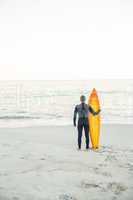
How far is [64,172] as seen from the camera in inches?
282

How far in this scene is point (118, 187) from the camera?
6.34 meters

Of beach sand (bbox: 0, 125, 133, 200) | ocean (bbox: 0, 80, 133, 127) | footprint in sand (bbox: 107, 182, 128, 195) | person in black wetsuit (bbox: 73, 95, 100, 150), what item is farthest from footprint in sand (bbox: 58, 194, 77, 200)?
ocean (bbox: 0, 80, 133, 127)

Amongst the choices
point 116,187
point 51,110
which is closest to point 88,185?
point 116,187

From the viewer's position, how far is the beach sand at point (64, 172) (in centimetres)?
584

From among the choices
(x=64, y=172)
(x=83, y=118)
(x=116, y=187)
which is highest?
(x=83, y=118)

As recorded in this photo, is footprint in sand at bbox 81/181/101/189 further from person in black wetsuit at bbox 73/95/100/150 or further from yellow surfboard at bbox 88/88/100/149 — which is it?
yellow surfboard at bbox 88/88/100/149

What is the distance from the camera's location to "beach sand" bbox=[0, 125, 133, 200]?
5844mm

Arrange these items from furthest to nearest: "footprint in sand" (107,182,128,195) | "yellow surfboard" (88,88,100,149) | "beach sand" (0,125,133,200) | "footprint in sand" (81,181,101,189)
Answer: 1. "yellow surfboard" (88,88,100,149)
2. "footprint in sand" (81,181,101,189)
3. "footprint in sand" (107,182,128,195)
4. "beach sand" (0,125,133,200)

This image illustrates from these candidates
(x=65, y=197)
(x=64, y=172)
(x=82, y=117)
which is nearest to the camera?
(x=65, y=197)

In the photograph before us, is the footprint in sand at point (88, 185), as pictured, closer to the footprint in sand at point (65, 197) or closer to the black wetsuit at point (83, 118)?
the footprint in sand at point (65, 197)

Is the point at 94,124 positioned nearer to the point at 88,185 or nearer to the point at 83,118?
the point at 83,118

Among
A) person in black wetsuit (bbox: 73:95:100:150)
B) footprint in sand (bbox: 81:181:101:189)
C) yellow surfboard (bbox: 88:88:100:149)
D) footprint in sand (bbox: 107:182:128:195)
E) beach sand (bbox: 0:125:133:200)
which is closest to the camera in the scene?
beach sand (bbox: 0:125:133:200)

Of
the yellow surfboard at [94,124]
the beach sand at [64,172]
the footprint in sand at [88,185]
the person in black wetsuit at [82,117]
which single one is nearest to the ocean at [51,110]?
the yellow surfboard at [94,124]

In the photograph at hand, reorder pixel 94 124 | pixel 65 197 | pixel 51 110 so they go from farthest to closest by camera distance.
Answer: pixel 51 110
pixel 94 124
pixel 65 197
